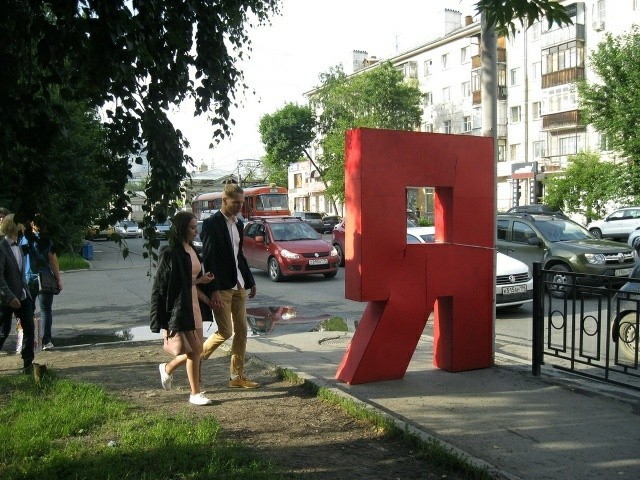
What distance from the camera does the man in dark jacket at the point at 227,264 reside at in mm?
6480

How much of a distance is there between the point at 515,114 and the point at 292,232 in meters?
36.6

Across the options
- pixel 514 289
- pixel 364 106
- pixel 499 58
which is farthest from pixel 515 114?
pixel 514 289

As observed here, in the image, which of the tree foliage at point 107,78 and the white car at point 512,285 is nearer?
the tree foliage at point 107,78

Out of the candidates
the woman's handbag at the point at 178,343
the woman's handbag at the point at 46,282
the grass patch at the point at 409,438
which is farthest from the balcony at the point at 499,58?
the woman's handbag at the point at 178,343

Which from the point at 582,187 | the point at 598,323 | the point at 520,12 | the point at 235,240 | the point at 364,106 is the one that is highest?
the point at 364,106

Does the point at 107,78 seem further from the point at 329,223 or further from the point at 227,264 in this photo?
the point at 329,223

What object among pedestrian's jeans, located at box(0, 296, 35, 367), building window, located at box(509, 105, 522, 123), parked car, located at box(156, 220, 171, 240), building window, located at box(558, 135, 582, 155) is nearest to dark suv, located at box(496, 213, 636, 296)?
pedestrian's jeans, located at box(0, 296, 35, 367)

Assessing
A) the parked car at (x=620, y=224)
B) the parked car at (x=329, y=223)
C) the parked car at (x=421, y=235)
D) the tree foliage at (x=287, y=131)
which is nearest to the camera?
the parked car at (x=421, y=235)

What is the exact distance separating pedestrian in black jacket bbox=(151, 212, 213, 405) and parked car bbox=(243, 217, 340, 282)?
11.8 meters

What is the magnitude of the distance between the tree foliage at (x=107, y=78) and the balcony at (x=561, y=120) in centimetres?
4371

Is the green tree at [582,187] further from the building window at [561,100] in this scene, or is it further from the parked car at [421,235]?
the parked car at [421,235]

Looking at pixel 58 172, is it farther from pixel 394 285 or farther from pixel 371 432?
pixel 394 285

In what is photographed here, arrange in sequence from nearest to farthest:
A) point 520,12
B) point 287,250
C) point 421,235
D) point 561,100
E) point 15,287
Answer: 1. point 520,12
2. point 15,287
3. point 421,235
4. point 287,250
5. point 561,100

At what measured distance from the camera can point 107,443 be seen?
5039mm
